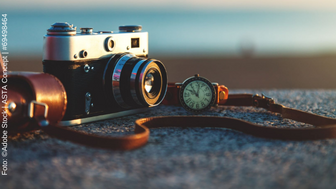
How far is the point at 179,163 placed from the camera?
145cm

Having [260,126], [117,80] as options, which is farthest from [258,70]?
[260,126]

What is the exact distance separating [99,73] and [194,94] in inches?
23.7

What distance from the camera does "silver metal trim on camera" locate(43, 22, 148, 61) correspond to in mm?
1958

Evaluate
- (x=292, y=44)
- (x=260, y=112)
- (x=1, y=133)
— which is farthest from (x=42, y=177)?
(x=292, y=44)

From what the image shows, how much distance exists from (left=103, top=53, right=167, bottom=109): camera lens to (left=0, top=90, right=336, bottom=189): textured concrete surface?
0.26 meters

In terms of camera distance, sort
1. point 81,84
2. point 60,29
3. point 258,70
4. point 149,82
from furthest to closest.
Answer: point 258,70
point 149,82
point 81,84
point 60,29

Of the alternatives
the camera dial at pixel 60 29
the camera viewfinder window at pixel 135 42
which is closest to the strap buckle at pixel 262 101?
the camera viewfinder window at pixel 135 42

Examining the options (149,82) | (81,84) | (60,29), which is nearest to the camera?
(60,29)

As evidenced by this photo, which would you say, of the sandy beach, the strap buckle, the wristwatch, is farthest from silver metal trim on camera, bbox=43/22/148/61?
the sandy beach

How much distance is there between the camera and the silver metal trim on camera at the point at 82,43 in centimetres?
196

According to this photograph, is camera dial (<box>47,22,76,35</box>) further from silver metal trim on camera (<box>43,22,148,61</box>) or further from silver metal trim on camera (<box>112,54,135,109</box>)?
silver metal trim on camera (<box>112,54,135,109</box>)

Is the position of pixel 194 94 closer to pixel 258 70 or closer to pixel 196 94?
pixel 196 94

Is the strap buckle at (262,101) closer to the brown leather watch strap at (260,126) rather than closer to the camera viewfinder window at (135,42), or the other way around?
the brown leather watch strap at (260,126)

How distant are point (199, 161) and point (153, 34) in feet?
37.6
